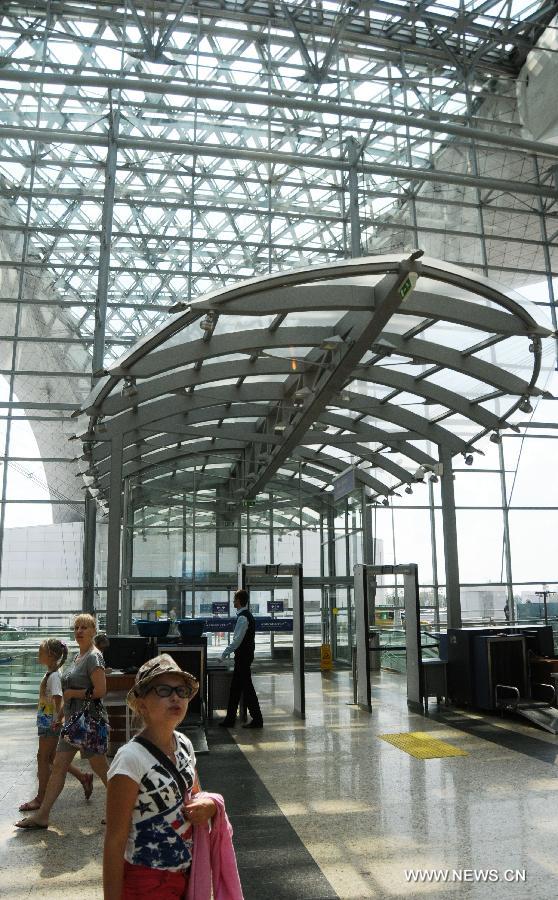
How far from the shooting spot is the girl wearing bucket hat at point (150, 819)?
230 cm

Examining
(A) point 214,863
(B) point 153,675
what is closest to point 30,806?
(A) point 214,863

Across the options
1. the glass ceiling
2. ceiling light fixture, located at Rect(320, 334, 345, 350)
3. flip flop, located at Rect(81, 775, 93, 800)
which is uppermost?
the glass ceiling

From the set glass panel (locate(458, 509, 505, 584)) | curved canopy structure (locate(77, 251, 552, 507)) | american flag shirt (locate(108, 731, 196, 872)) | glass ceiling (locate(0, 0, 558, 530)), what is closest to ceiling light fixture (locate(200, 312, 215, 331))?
curved canopy structure (locate(77, 251, 552, 507))

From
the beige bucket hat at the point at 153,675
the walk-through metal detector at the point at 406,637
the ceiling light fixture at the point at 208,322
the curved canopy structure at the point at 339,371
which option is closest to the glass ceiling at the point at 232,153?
the curved canopy structure at the point at 339,371

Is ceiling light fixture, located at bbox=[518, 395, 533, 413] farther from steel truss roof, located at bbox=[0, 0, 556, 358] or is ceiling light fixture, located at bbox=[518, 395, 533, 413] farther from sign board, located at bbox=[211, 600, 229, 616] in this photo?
steel truss roof, located at bbox=[0, 0, 556, 358]

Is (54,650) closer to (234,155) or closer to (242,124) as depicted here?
(234,155)

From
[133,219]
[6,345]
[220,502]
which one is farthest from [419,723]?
[133,219]

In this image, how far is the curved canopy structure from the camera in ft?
28.4

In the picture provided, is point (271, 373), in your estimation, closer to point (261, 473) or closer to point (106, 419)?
point (106, 419)

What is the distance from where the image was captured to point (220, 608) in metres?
18.6

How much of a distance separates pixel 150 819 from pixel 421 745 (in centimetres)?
725

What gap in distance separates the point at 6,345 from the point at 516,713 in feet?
46.3

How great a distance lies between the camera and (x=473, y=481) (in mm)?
23234

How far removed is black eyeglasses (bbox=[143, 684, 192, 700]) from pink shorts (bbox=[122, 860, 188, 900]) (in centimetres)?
51
